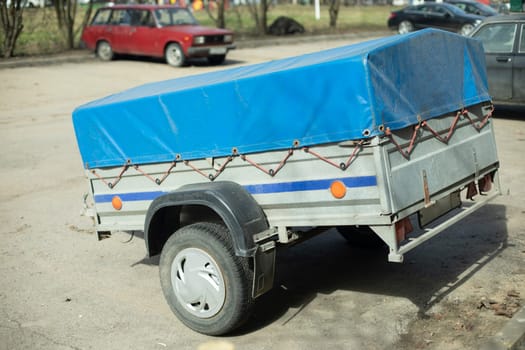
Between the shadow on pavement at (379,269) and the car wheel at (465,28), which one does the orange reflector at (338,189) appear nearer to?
the shadow on pavement at (379,269)

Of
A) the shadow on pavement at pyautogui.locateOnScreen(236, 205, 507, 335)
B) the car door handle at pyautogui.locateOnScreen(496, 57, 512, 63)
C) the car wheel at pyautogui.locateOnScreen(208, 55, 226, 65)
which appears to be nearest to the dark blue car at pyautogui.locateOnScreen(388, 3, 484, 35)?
the car wheel at pyautogui.locateOnScreen(208, 55, 226, 65)

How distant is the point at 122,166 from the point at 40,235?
8.68ft

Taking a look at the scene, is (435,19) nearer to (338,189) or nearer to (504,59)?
(504,59)

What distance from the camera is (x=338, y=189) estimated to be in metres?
5.08

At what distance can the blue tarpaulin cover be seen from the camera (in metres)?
5.05

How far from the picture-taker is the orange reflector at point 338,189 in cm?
506

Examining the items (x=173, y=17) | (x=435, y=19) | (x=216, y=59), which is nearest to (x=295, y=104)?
(x=216, y=59)

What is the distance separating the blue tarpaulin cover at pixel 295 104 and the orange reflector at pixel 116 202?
30cm

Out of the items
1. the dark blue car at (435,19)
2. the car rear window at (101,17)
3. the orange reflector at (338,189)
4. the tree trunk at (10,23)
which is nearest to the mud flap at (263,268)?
the orange reflector at (338,189)

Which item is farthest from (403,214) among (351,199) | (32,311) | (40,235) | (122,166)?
(40,235)

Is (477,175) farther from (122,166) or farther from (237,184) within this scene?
(122,166)

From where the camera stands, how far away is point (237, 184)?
5570 mm

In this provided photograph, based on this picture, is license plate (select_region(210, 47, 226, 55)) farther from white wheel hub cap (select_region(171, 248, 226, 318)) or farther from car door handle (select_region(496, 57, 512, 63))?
white wheel hub cap (select_region(171, 248, 226, 318))

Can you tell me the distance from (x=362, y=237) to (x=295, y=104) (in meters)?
2.34
